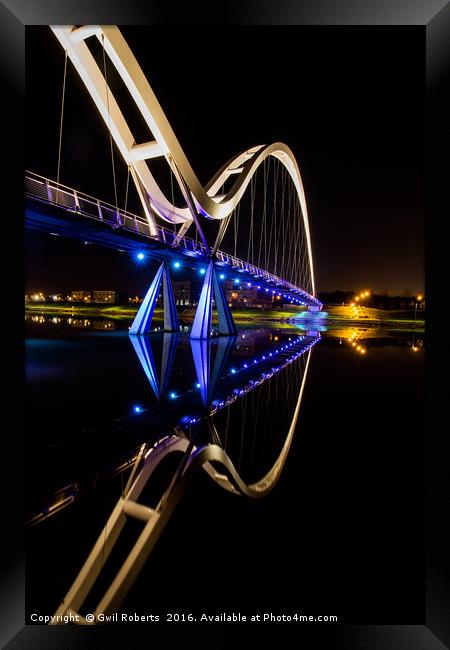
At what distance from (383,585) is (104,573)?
1.77 meters

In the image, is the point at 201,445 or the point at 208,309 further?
the point at 208,309

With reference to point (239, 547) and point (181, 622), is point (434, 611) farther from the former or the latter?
point (181, 622)

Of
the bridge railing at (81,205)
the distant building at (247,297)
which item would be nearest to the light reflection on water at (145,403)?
the bridge railing at (81,205)

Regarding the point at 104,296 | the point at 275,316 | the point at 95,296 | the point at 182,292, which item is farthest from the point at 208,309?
the point at 95,296

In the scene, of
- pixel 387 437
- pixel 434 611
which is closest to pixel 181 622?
pixel 434 611

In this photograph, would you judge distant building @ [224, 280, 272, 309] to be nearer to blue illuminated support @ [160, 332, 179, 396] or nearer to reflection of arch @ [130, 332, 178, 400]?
blue illuminated support @ [160, 332, 179, 396]

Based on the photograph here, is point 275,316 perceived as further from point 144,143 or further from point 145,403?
point 145,403

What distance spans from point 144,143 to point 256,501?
13.6 meters

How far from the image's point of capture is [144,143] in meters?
13.0

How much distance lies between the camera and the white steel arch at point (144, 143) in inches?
383

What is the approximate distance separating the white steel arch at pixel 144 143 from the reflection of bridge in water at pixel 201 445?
738 centimetres
